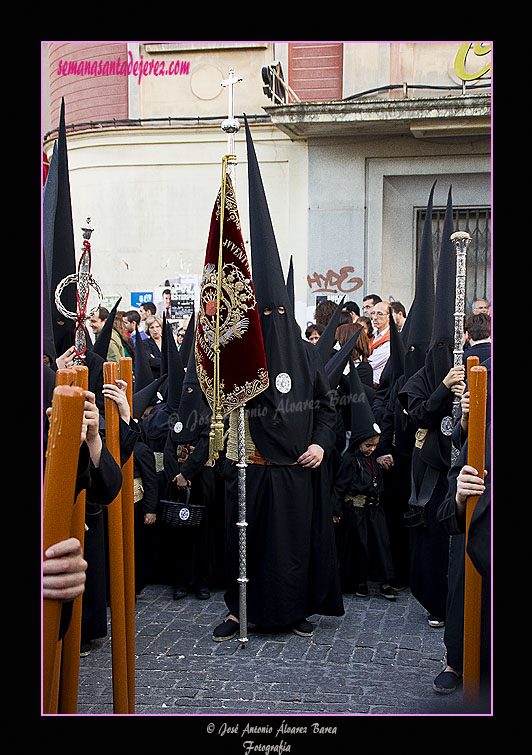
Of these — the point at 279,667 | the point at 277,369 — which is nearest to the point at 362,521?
the point at 277,369

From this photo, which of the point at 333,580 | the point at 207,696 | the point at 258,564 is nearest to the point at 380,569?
the point at 333,580

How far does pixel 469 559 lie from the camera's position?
2.96 metres

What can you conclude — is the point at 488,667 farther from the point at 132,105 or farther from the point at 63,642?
the point at 132,105

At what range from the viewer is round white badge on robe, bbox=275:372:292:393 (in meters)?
5.37

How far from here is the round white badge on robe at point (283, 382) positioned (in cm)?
537

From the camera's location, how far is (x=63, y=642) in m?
2.86

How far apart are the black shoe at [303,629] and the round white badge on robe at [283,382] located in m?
1.56

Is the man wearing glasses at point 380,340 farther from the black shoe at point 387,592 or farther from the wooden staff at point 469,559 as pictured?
the wooden staff at point 469,559

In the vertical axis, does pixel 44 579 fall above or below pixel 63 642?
above

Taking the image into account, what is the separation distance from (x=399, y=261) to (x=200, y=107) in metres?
4.01

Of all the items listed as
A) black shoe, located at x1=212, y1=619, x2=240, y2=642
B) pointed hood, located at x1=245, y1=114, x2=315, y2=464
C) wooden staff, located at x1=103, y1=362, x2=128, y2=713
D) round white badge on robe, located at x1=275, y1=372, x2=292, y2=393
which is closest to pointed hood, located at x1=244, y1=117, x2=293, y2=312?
pointed hood, located at x1=245, y1=114, x2=315, y2=464

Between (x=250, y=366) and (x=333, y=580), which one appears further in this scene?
(x=333, y=580)

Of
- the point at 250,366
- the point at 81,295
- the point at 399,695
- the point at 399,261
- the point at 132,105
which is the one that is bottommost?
the point at 399,695

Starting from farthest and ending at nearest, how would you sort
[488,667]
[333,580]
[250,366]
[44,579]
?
1. [333,580]
2. [250,366]
3. [488,667]
4. [44,579]
